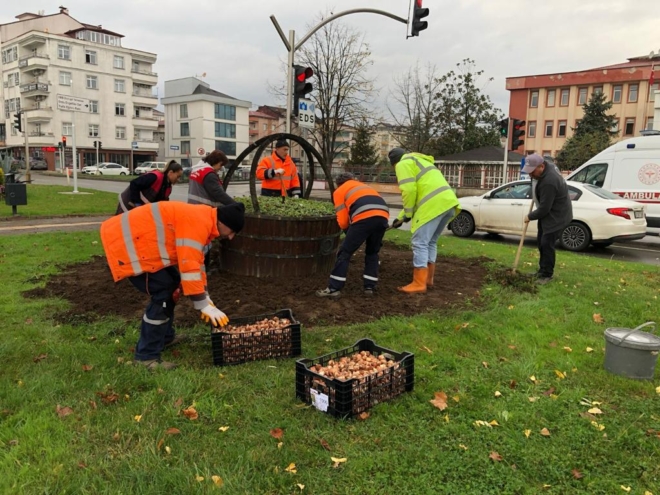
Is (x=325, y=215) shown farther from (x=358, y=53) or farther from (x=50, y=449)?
(x=358, y=53)

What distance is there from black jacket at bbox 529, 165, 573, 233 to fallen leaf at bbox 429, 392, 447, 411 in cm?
405

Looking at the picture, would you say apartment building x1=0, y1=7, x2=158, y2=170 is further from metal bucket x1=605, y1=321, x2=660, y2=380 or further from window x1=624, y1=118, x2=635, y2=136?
metal bucket x1=605, y1=321, x2=660, y2=380

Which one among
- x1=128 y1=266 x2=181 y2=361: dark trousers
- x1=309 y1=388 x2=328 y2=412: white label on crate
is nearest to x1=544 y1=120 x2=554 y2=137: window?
x1=128 y1=266 x2=181 y2=361: dark trousers

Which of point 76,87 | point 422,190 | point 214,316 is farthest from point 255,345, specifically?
point 76,87

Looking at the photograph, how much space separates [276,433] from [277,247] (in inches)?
142

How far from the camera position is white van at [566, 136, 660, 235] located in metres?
12.6

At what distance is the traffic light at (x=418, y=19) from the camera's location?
1379 cm

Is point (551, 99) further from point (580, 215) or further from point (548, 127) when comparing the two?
point (580, 215)

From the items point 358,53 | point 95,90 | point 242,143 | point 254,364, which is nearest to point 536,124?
point 358,53

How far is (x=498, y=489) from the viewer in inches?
106

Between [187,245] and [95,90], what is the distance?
68.3m

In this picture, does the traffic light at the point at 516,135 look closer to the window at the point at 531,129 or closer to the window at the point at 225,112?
the window at the point at 531,129

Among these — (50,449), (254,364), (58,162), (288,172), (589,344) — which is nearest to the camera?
(50,449)

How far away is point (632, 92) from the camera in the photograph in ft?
164
